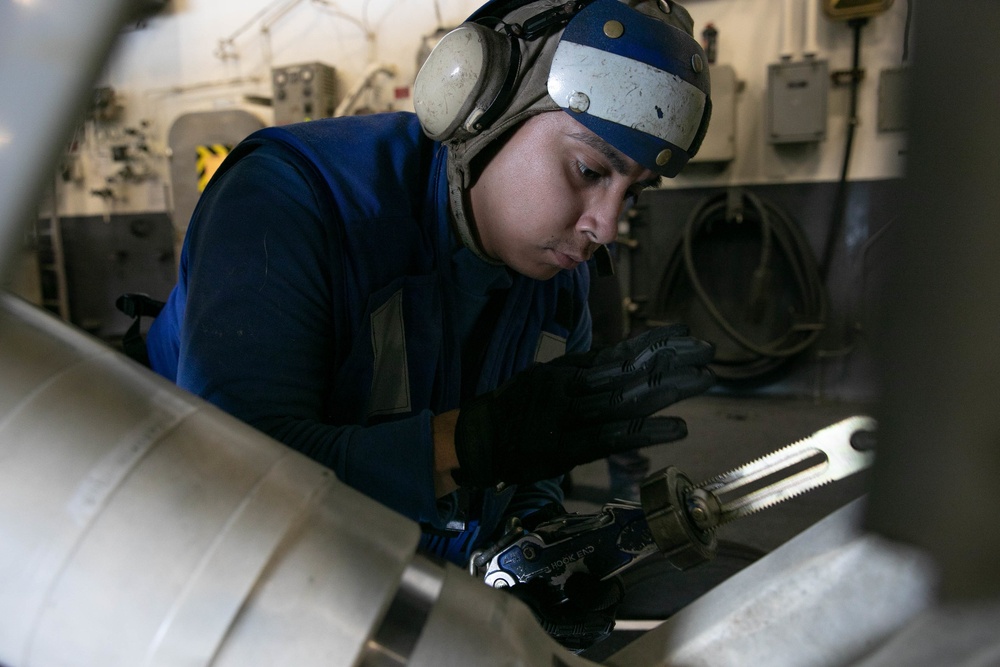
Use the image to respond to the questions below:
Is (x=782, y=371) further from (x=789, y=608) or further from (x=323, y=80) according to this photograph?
(x=789, y=608)

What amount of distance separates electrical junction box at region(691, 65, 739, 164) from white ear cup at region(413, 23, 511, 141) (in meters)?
2.55

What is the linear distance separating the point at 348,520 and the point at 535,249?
27.4 inches

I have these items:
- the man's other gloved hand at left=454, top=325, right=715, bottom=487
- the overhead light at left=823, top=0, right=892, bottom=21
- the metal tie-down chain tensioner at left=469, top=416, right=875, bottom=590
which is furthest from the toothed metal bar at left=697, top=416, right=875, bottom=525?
the overhead light at left=823, top=0, right=892, bottom=21

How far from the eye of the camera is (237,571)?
1.01 feet

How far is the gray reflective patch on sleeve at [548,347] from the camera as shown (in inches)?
47.8

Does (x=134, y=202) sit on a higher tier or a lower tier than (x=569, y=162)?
lower

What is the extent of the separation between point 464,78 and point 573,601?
71cm

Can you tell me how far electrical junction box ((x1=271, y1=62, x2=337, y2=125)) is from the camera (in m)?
3.78

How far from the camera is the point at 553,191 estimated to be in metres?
0.94

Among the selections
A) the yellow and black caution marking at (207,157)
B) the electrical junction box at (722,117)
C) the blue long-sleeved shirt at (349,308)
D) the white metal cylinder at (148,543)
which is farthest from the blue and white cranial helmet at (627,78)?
the yellow and black caution marking at (207,157)

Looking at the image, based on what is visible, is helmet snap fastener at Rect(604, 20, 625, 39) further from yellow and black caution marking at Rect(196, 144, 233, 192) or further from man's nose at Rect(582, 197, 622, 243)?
yellow and black caution marking at Rect(196, 144, 233, 192)

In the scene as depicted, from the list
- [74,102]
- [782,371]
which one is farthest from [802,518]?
[74,102]

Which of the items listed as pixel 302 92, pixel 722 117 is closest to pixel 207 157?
pixel 302 92

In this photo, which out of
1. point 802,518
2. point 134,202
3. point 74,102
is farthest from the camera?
point 134,202
